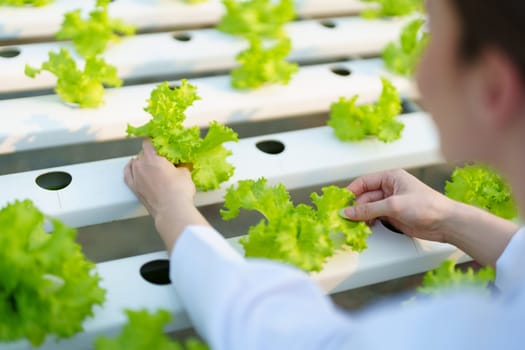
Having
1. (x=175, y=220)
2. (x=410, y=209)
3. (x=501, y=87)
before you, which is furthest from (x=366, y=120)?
(x=501, y=87)

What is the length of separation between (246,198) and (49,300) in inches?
15.4

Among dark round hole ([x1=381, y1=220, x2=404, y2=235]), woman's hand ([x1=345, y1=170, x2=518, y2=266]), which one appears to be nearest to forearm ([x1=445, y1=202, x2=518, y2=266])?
woman's hand ([x1=345, y1=170, x2=518, y2=266])

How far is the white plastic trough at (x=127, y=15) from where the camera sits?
1.78m

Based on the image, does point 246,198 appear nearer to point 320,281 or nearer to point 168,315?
point 320,281

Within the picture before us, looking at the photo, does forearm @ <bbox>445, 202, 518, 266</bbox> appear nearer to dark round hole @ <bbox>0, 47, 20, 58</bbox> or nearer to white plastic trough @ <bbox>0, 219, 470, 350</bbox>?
white plastic trough @ <bbox>0, 219, 470, 350</bbox>

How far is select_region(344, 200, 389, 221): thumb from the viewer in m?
1.27

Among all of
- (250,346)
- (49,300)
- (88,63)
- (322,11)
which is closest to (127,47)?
(88,63)

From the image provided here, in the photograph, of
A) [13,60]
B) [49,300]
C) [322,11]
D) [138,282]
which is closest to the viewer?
[49,300]

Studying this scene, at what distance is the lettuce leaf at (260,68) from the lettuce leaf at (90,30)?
32cm

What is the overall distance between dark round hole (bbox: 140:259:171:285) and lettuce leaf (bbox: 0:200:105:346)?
18cm

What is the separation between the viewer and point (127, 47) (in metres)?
1.76

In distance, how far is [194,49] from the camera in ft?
5.87

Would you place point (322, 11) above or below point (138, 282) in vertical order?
above

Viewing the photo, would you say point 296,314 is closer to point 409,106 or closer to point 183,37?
point 409,106
